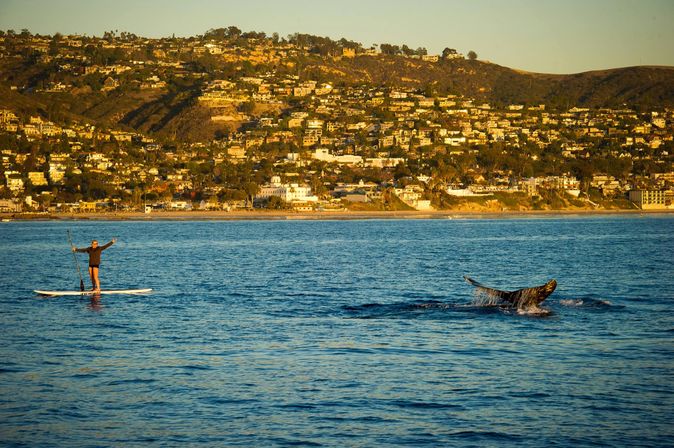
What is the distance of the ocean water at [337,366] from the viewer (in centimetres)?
1812

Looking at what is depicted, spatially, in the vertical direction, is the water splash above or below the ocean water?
above

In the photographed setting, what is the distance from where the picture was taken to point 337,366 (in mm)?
23531

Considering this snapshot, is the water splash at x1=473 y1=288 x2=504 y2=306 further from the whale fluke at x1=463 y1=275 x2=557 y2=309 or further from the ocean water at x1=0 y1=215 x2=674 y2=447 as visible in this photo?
the ocean water at x1=0 y1=215 x2=674 y2=447

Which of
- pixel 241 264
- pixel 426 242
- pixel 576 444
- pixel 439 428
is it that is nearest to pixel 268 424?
pixel 439 428

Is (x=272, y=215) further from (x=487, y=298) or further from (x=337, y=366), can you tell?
(x=337, y=366)

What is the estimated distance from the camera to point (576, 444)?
17125 mm

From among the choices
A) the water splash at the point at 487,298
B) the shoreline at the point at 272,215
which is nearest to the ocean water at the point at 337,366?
the water splash at the point at 487,298

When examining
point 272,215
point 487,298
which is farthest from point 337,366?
point 272,215

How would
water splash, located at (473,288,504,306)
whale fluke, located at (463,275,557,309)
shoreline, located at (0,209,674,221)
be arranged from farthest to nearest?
shoreline, located at (0,209,674,221) → water splash, located at (473,288,504,306) → whale fluke, located at (463,275,557,309)

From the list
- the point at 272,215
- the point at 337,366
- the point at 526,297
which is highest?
the point at 526,297

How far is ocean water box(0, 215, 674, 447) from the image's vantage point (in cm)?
1812

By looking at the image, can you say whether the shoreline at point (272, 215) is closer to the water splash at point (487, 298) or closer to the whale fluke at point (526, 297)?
the water splash at point (487, 298)

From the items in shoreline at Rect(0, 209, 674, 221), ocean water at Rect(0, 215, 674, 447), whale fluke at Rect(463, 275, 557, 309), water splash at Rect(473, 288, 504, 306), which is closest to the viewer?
ocean water at Rect(0, 215, 674, 447)

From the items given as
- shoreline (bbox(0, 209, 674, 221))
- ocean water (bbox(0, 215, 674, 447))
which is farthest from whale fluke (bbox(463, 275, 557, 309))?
shoreline (bbox(0, 209, 674, 221))
